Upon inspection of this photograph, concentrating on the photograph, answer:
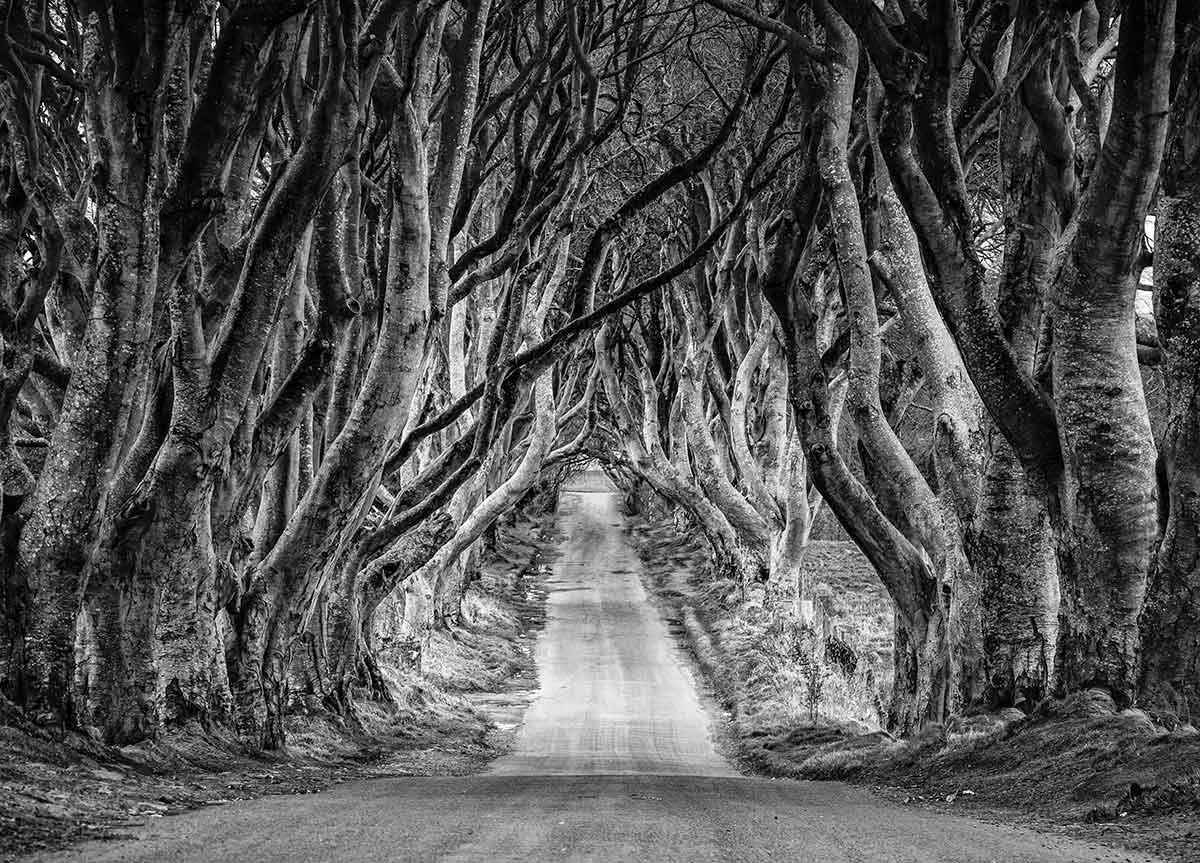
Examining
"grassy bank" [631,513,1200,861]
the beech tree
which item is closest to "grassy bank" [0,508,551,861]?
the beech tree

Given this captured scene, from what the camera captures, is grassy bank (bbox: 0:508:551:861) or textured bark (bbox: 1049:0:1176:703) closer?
grassy bank (bbox: 0:508:551:861)

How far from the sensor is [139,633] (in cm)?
838

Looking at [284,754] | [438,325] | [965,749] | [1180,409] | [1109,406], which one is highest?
[438,325]

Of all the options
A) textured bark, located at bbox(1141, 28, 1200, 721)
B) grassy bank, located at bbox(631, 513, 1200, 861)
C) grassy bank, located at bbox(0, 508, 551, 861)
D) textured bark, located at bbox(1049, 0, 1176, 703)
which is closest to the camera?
grassy bank, located at bbox(0, 508, 551, 861)

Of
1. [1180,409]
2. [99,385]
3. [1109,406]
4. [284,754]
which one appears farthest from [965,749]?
[99,385]

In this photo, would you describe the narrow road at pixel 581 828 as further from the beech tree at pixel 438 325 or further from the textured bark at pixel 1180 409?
the beech tree at pixel 438 325

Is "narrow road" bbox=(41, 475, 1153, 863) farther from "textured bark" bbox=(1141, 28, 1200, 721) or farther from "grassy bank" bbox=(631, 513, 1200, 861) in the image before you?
"textured bark" bbox=(1141, 28, 1200, 721)

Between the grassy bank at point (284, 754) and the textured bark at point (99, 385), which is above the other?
the textured bark at point (99, 385)

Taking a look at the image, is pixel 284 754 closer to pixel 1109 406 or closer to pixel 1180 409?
pixel 1109 406

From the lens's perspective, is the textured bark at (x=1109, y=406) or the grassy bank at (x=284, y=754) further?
the textured bark at (x=1109, y=406)

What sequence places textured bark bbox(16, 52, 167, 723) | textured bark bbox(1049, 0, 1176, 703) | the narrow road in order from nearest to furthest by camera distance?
the narrow road → textured bark bbox(1049, 0, 1176, 703) → textured bark bbox(16, 52, 167, 723)

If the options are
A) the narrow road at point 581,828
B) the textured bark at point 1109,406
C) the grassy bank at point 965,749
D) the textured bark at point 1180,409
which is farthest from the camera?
the textured bark at point 1109,406

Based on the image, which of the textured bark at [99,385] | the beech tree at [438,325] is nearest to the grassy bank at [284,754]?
the beech tree at [438,325]

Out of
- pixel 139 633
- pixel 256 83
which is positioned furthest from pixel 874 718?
pixel 256 83
